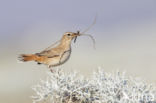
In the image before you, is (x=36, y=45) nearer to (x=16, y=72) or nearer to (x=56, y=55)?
(x=16, y=72)

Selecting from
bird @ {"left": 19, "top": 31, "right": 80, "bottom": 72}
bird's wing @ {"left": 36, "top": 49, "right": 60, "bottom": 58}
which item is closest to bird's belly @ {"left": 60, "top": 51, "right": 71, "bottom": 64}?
bird @ {"left": 19, "top": 31, "right": 80, "bottom": 72}

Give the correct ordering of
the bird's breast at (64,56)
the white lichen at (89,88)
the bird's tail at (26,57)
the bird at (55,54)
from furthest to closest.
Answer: the bird's tail at (26,57) < the bird at (55,54) < the bird's breast at (64,56) < the white lichen at (89,88)

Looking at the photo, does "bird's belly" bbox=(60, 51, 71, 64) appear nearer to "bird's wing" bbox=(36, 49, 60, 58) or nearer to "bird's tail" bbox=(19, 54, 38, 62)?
"bird's wing" bbox=(36, 49, 60, 58)

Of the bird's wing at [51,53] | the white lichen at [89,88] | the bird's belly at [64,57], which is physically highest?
the bird's wing at [51,53]

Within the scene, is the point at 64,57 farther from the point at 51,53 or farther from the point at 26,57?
the point at 26,57

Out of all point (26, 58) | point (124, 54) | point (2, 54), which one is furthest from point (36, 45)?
point (26, 58)

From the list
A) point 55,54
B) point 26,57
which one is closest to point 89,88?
point 55,54

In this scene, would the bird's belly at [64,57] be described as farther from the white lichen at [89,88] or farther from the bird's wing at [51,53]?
the white lichen at [89,88]

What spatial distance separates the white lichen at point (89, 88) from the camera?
519cm

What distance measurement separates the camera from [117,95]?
17.1 feet

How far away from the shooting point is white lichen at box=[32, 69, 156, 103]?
5.19 m

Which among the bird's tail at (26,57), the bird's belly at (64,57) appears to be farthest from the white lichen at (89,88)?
the bird's tail at (26,57)

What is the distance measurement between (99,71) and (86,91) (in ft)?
0.68

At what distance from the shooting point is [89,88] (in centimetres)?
544
